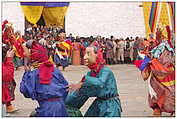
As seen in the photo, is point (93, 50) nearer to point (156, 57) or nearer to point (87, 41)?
point (156, 57)

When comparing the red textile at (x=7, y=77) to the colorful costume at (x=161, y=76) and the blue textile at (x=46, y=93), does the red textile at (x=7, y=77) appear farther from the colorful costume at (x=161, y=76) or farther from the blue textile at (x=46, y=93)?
the colorful costume at (x=161, y=76)

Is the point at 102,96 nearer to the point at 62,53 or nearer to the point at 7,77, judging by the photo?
the point at 7,77

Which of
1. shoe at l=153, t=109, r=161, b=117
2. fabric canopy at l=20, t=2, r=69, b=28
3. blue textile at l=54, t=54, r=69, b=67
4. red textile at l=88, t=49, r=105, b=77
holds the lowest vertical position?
shoe at l=153, t=109, r=161, b=117

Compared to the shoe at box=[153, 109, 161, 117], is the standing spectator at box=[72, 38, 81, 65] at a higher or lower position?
higher

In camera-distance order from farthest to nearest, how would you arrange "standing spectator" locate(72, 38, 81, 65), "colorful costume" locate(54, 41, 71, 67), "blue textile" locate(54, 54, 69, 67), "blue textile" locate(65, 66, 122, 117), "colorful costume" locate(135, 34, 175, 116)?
"standing spectator" locate(72, 38, 81, 65) < "blue textile" locate(54, 54, 69, 67) < "colorful costume" locate(54, 41, 71, 67) < "colorful costume" locate(135, 34, 175, 116) < "blue textile" locate(65, 66, 122, 117)

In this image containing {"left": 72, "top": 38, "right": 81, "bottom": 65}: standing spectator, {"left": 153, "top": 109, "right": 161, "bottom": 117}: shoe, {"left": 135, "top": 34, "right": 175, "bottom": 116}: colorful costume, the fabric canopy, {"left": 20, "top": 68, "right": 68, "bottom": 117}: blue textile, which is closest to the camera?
{"left": 20, "top": 68, "right": 68, "bottom": 117}: blue textile

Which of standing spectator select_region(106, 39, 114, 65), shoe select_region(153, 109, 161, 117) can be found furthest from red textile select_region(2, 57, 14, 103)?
standing spectator select_region(106, 39, 114, 65)

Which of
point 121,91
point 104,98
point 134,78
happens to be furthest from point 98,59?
point 134,78

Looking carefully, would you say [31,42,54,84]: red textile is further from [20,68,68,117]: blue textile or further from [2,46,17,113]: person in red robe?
[2,46,17,113]: person in red robe

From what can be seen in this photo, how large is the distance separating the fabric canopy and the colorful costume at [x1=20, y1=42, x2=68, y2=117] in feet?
10.7

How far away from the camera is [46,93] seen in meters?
4.65

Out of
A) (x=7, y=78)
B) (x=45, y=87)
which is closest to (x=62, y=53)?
(x=7, y=78)

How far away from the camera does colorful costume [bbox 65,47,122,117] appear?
4883 mm

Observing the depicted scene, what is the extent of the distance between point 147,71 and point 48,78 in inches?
88.9
